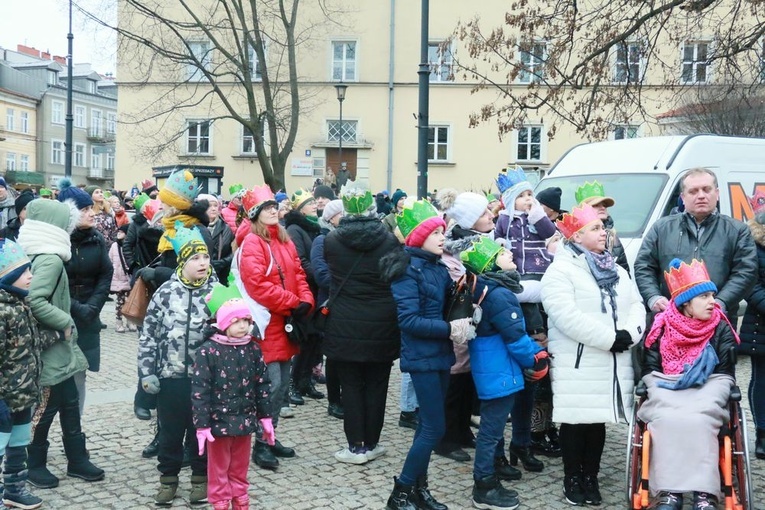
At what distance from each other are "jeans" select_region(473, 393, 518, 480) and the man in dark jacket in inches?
57.4

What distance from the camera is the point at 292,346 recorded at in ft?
20.2

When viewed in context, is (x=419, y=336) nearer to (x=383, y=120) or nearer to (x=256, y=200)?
(x=256, y=200)

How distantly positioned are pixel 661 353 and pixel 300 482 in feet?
8.64

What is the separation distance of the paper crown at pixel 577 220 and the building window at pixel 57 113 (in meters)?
72.1

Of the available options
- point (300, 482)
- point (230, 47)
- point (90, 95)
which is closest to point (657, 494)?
point (300, 482)

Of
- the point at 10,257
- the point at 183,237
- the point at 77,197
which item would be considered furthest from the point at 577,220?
the point at 77,197

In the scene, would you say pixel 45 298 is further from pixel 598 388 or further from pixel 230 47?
pixel 230 47

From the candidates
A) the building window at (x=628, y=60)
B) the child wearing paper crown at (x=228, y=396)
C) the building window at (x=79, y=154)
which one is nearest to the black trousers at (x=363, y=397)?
the child wearing paper crown at (x=228, y=396)

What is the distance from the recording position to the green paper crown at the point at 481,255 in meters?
4.91

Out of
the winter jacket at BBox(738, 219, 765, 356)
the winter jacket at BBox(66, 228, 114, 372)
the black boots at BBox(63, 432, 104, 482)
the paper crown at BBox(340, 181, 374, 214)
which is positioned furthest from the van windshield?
the black boots at BBox(63, 432, 104, 482)

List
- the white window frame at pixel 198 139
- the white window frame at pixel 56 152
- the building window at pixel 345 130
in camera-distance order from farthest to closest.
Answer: the white window frame at pixel 56 152 < the white window frame at pixel 198 139 < the building window at pixel 345 130

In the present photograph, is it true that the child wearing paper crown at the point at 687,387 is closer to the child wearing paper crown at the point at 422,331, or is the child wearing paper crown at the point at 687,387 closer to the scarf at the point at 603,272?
the scarf at the point at 603,272

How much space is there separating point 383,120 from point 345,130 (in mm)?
1629

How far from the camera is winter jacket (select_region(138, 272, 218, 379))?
16.4ft
